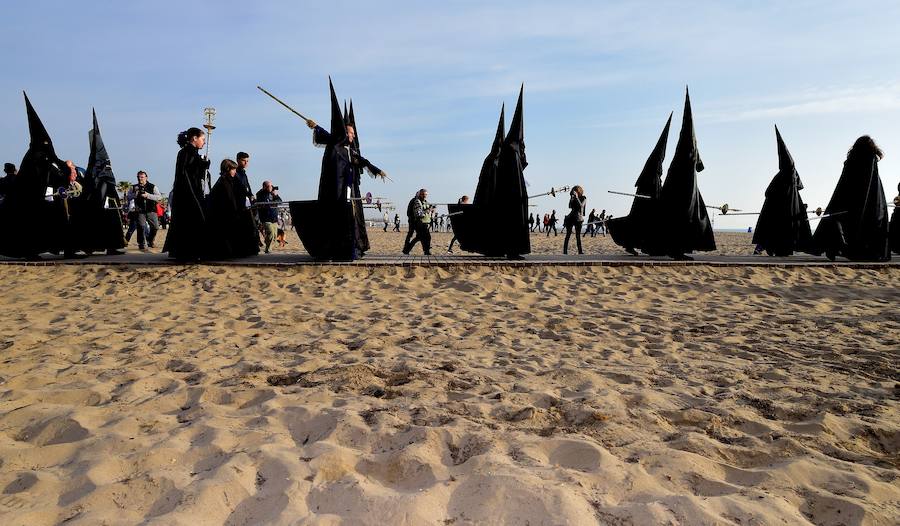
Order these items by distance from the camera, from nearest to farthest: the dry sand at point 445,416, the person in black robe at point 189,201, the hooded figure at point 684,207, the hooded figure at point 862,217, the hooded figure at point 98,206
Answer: the dry sand at point 445,416 → the person in black robe at point 189,201 → the hooded figure at point 98,206 → the hooded figure at point 684,207 → the hooded figure at point 862,217

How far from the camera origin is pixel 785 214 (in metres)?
12.6

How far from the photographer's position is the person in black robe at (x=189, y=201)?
29.3ft

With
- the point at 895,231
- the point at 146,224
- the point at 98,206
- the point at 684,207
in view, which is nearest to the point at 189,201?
the point at 98,206

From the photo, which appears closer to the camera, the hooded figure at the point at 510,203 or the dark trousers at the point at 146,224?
the hooded figure at the point at 510,203

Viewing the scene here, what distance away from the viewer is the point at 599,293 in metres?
8.02

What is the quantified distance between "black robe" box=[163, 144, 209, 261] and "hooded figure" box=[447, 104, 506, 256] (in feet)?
15.5

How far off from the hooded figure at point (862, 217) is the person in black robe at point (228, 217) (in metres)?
12.0

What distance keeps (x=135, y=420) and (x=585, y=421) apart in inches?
97.0

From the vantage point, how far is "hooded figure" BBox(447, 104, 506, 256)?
11.0 metres

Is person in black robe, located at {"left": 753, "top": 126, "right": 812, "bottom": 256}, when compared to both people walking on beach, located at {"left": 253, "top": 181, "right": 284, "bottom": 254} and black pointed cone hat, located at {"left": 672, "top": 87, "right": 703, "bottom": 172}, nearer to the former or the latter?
black pointed cone hat, located at {"left": 672, "top": 87, "right": 703, "bottom": 172}

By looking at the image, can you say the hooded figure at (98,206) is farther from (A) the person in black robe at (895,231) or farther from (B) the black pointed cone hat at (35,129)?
(A) the person in black robe at (895,231)

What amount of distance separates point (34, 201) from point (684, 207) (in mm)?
12253

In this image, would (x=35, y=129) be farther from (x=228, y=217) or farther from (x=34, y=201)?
(x=228, y=217)

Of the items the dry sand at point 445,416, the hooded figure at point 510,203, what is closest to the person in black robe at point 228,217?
the dry sand at point 445,416
